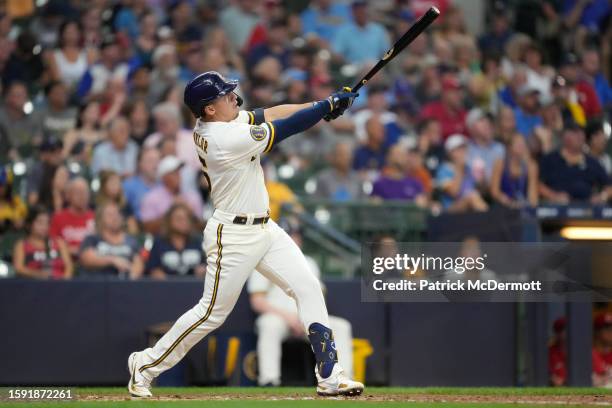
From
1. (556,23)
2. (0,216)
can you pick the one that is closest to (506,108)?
(556,23)

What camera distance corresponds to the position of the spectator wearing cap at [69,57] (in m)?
13.0

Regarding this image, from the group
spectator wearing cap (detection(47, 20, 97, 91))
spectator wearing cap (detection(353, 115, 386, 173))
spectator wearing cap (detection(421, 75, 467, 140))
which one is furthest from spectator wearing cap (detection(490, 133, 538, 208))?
spectator wearing cap (detection(47, 20, 97, 91))

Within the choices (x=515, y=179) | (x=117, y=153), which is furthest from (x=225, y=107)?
(x=515, y=179)

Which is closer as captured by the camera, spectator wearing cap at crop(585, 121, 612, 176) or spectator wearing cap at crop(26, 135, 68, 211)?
spectator wearing cap at crop(26, 135, 68, 211)

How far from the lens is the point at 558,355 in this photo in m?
9.99

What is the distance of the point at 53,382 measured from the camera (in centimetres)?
996

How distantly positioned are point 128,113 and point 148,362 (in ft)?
18.8

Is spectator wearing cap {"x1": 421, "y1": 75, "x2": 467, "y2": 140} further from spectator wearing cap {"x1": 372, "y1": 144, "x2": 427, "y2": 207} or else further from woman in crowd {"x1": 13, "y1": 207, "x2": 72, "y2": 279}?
woman in crowd {"x1": 13, "y1": 207, "x2": 72, "y2": 279}

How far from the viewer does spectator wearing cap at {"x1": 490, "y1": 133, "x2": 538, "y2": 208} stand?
12539 mm

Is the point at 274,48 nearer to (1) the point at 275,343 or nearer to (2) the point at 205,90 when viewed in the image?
(1) the point at 275,343

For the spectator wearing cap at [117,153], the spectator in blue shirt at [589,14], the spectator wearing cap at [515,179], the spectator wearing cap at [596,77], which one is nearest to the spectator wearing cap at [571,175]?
the spectator wearing cap at [515,179]

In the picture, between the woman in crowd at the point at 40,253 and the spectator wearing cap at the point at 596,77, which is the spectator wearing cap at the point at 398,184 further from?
the spectator wearing cap at the point at 596,77

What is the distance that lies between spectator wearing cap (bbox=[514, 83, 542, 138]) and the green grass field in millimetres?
6414

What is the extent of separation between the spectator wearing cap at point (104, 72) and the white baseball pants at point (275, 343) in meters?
4.09
